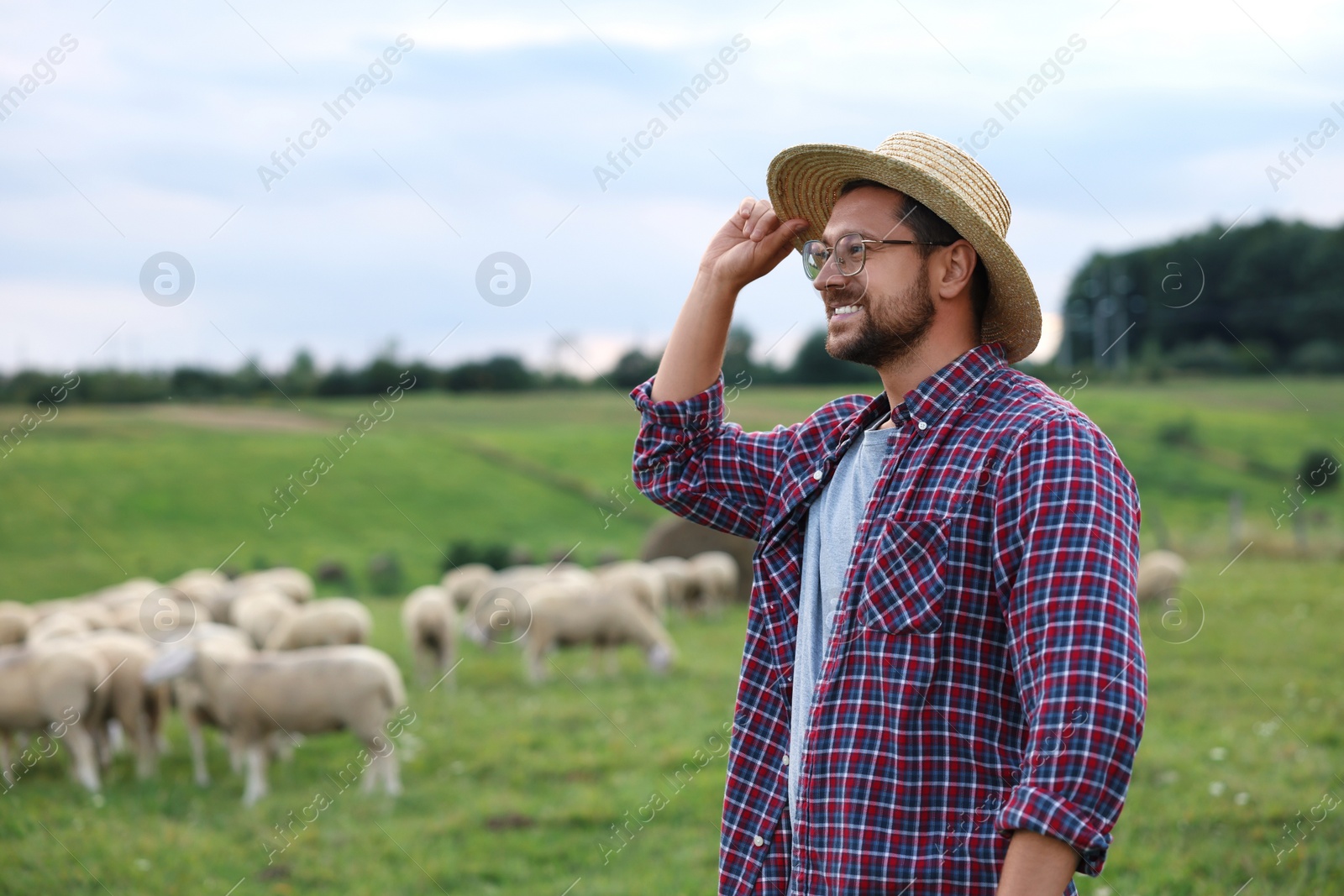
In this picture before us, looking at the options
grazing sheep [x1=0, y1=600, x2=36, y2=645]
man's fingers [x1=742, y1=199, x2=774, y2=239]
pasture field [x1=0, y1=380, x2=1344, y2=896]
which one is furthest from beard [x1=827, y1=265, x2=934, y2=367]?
grazing sheep [x1=0, y1=600, x2=36, y2=645]

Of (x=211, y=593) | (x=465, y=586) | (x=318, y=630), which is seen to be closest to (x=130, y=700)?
(x=318, y=630)

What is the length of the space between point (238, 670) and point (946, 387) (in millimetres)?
7594

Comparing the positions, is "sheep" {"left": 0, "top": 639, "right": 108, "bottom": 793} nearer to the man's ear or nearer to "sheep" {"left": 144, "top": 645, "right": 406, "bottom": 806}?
"sheep" {"left": 144, "top": 645, "right": 406, "bottom": 806}

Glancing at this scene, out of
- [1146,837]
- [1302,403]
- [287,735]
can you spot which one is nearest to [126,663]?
[287,735]

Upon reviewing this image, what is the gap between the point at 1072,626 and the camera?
1.91m

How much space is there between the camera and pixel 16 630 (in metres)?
12.3

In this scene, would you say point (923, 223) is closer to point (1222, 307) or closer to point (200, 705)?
point (200, 705)

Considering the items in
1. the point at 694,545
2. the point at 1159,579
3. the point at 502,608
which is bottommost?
the point at 502,608

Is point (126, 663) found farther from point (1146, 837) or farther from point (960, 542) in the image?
point (960, 542)

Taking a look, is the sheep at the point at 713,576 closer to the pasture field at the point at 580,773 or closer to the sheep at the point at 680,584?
the sheep at the point at 680,584

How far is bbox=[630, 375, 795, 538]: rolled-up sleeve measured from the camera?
2.83 meters

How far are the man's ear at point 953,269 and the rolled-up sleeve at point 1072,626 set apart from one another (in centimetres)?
43

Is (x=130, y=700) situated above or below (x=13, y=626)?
above

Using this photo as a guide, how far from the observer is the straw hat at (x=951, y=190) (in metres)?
2.36
